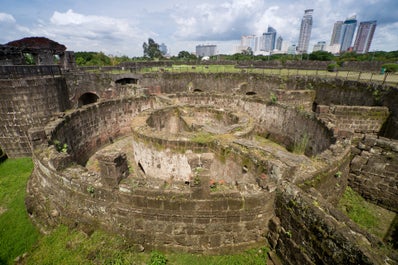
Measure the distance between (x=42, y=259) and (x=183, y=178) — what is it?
217 inches

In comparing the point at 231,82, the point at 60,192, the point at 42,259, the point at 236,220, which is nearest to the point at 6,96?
the point at 60,192

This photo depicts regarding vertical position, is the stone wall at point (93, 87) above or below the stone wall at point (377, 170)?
above

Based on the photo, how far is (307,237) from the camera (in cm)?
447

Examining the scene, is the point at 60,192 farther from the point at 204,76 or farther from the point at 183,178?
the point at 204,76

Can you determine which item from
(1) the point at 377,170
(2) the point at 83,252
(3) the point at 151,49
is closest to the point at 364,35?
(3) the point at 151,49

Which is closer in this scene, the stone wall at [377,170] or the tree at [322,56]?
the stone wall at [377,170]

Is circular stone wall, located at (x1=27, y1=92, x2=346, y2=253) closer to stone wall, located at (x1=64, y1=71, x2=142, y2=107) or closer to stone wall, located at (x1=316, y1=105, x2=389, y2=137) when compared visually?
stone wall, located at (x1=316, y1=105, x2=389, y2=137)

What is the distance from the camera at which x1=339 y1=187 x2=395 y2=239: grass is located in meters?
6.50

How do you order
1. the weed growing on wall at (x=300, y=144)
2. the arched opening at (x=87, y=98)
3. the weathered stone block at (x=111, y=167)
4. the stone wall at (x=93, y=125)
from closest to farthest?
the weathered stone block at (x=111, y=167), the stone wall at (x=93, y=125), the weed growing on wall at (x=300, y=144), the arched opening at (x=87, y=98)

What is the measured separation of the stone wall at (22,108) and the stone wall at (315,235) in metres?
13.9

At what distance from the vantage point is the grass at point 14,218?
20.1 feet

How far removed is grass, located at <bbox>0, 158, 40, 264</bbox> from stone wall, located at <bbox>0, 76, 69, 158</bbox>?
1769 millimetres

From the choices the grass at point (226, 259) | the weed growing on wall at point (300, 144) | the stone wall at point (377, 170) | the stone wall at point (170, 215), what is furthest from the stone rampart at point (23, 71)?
the stone wall at point (377, 170)

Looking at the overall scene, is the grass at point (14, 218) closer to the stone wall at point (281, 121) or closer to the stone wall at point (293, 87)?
the stone wall at point (281, 121)
